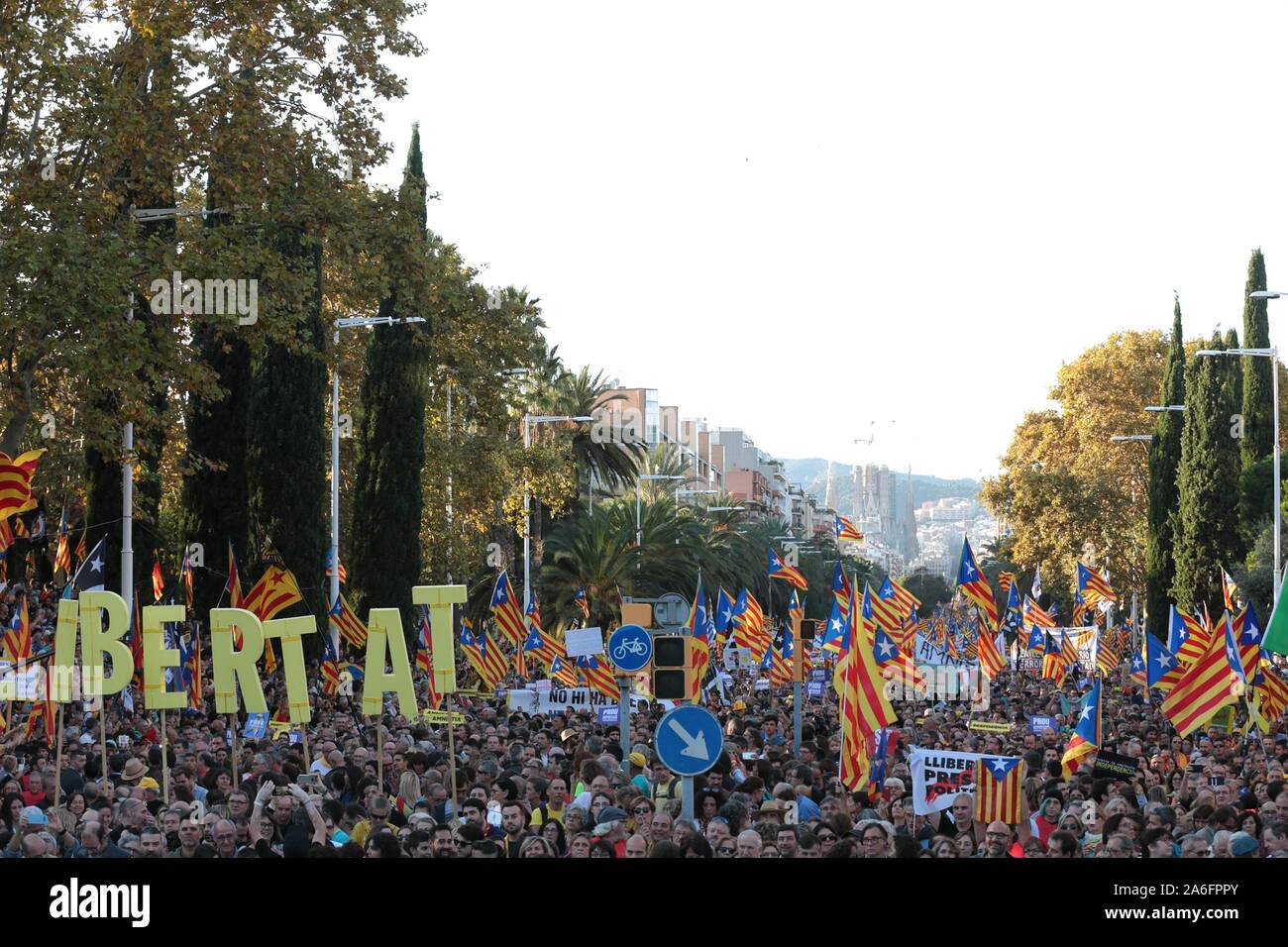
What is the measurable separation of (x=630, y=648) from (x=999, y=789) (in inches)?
175

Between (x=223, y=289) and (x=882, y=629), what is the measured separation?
11.9 meters

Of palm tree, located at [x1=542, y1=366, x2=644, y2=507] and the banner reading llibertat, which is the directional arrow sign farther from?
palm tree, located at [x1=542, y1=366, x2=644, y2=507]

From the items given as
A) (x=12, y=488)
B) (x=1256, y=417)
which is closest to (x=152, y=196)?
(x=12, y=488)

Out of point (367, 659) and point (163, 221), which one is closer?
point (367, 659)

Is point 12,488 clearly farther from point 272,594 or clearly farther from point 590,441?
point 590,441

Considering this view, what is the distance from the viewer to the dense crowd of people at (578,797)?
9672 mm

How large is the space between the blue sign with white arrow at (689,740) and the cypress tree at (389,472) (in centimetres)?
2842

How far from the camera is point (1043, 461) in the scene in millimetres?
72125

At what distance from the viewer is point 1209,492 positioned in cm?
4834

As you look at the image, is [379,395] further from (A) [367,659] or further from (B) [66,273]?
(A) [367,659]

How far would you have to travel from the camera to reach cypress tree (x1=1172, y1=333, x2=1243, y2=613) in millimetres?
48094

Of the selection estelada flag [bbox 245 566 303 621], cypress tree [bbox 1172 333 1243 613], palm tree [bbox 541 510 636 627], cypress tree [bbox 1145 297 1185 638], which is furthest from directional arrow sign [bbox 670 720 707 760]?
cypress tree [bbox 1145 297 1185 638]

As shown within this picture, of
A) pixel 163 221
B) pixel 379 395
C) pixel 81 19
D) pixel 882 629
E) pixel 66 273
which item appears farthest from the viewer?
pixel 379 395
